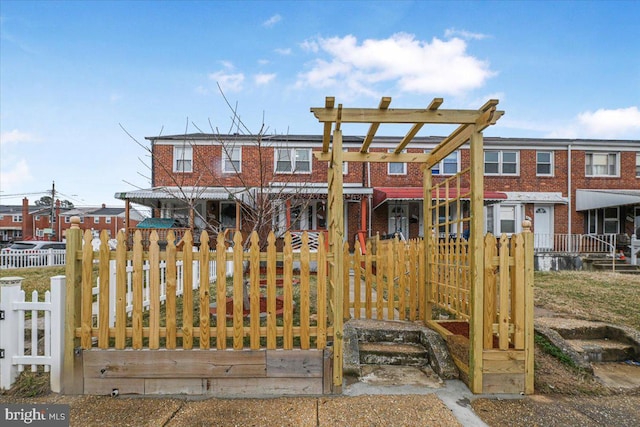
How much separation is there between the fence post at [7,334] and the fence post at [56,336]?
376 millimetres

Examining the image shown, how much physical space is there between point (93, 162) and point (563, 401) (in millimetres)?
18757

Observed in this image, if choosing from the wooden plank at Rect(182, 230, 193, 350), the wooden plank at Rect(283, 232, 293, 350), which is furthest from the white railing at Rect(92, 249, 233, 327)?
the wooden plank at Rect(283, 232, 293, 350)

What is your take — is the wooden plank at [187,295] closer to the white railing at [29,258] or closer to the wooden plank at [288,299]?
the wooden plank at [288,299]

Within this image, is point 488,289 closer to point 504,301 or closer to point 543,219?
point 504,301

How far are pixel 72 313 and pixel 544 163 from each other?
19.5 metres

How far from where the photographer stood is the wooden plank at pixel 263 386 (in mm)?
3139

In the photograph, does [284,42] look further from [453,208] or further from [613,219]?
[613,219]

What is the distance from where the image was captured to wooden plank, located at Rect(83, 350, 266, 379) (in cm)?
312

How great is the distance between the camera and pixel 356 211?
52.3 ft

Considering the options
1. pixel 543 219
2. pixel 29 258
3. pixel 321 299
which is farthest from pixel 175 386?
pixel 543 219

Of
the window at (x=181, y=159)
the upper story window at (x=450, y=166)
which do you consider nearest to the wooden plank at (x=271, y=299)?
the window at (x=181, y=159)

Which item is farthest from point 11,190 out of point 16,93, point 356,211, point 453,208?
point 453,208

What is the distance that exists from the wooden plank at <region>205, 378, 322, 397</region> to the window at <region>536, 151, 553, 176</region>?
58.4 ft

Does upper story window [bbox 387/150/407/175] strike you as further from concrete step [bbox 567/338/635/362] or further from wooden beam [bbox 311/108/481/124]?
wooden beam [bbox 311/108/481/124]
